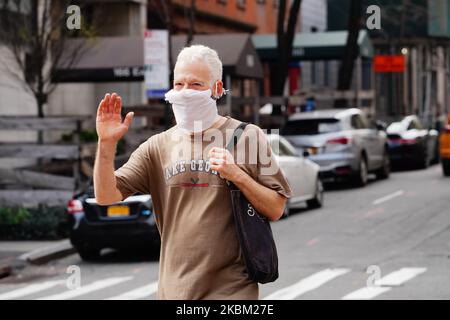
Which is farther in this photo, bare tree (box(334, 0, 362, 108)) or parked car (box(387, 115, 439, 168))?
bare tree (box(334, 0, 362, 108))

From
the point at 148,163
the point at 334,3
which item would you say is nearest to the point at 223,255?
the point at 148,163

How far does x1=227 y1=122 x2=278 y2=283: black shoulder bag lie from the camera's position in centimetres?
438

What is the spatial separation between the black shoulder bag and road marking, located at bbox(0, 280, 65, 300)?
7931 millimetres

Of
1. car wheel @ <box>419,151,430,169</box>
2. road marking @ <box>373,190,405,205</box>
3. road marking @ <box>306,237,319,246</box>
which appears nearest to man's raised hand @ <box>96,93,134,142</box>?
road marking @ <box>306,237,319,246</box>

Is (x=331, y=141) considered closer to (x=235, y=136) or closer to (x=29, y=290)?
(x=29, y=290)

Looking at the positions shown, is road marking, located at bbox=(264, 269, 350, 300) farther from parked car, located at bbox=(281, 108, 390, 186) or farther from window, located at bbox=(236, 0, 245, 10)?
window, located at bbox=(236, 0, 245, 10)

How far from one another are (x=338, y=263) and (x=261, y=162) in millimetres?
9273

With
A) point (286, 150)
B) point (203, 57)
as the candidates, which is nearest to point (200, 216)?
point (203, 57)

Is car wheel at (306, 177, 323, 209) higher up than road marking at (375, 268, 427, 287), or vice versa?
road marking at (375, 268, 427, 287)

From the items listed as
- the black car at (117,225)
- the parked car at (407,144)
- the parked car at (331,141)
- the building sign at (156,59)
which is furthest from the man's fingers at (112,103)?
the parked car at (407,144)

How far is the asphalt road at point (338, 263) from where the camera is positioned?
11.6 m
